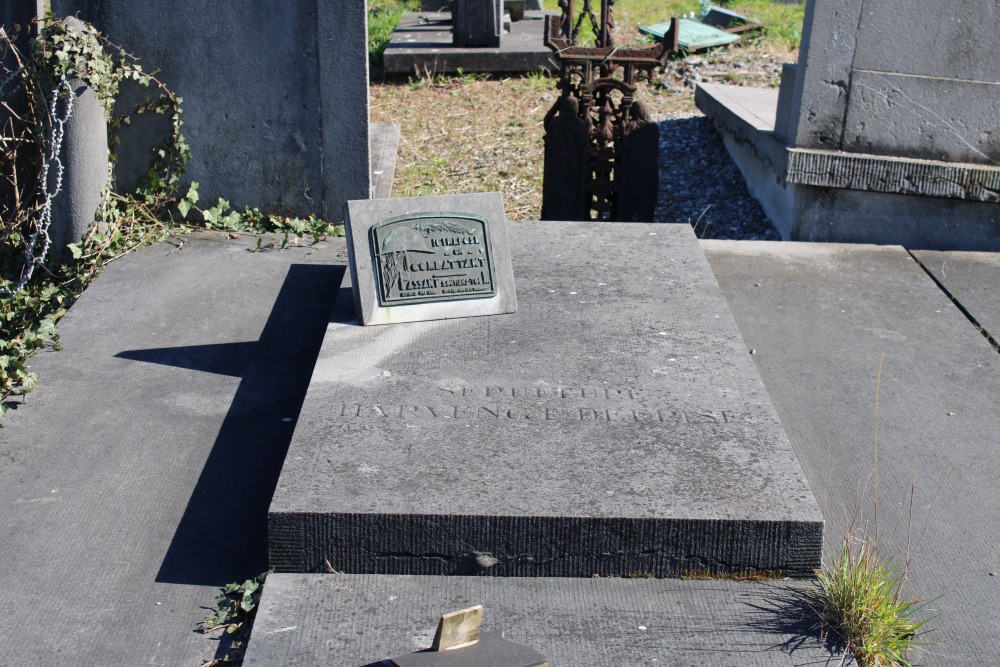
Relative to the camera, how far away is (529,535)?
2.93 metres

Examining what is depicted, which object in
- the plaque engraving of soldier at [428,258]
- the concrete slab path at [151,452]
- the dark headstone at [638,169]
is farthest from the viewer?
the dark headstone at [638,169]

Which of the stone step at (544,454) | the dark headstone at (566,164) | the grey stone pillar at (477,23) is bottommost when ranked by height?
the stone step at (544,454)

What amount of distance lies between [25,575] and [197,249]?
2.62m

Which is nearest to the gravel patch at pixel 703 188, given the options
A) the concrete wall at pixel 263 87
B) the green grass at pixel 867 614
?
the concrete wall at pixel 263 87

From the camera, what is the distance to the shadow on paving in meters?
3.10

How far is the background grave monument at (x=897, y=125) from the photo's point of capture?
5.54 metres

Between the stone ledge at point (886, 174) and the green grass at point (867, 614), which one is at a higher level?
the stone ledge at point (886, 174)

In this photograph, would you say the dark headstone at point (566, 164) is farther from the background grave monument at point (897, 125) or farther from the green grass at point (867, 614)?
the green grass at point (867, 614)

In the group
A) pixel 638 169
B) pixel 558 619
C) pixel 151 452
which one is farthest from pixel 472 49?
pixel 558 619

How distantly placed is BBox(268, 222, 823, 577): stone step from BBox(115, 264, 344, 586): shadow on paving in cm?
26

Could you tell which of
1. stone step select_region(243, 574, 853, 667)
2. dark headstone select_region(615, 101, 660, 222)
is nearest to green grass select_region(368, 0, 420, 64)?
→ dark headstone select_region(615, 101, 660, 222)

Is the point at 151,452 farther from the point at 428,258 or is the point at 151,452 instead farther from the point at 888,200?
the point at 888,200

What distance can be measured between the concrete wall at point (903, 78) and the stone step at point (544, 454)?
211 cm

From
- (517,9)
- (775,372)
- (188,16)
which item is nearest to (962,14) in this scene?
(775,372)
